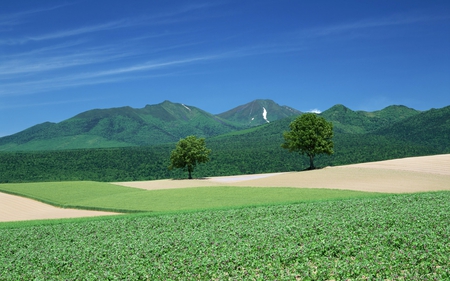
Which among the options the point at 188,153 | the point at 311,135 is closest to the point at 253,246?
the point at 311,135

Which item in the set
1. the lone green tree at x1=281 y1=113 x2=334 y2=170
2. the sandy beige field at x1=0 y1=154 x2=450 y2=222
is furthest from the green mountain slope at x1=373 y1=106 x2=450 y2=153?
the sandy beige field at x1=0 y1=154 x2=450 y2=222

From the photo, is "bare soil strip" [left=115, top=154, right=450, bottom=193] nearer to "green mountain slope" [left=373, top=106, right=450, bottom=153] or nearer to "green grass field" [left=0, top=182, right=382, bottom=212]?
"green grass field" [left=0, top=182, right=382, bottom=212]

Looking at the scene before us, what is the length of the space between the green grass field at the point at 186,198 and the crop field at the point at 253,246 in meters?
8.80

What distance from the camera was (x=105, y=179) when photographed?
341ft

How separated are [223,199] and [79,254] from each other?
73.0ft

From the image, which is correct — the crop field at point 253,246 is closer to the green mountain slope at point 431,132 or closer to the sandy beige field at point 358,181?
the sandy beige field at point 358,181

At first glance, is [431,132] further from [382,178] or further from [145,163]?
[382,178]

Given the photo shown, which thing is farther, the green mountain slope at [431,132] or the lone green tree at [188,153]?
the green mountain slope at [431,132]

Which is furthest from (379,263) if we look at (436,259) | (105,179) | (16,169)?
(16,169)

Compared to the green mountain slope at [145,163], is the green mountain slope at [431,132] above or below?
above

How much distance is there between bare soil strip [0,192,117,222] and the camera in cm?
4141

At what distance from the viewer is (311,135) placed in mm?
75000

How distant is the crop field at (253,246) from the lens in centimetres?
1841

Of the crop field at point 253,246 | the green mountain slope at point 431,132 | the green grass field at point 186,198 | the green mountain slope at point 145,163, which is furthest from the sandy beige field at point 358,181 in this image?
the green mountain slope at point 431,132
